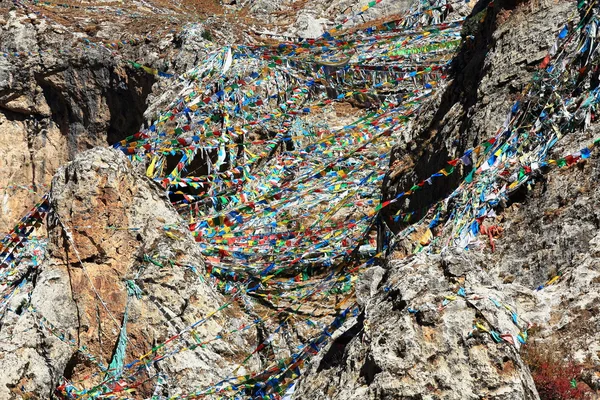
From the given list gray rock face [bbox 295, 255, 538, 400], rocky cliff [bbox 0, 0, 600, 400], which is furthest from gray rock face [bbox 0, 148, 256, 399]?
gray rock face [bbox 295, 255, 538, 400]

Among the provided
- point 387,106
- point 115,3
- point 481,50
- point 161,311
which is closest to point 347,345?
point 161,311

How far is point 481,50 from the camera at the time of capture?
829 cm

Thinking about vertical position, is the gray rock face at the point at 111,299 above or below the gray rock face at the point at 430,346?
below

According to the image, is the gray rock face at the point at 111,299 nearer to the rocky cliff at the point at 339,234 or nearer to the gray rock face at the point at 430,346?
the rocky cliff at the point at 339,234

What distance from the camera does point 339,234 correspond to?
1009cm

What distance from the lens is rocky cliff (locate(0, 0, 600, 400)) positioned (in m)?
4.52

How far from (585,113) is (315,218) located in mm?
5156

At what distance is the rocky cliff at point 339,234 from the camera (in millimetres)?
4516

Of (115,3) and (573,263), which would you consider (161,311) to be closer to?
(573,263)

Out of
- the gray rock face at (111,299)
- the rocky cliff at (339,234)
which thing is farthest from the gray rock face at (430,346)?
the gray rock face at (111,299)

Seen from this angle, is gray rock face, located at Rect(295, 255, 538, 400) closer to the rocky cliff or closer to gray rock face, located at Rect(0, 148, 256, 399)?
the rocky cliff

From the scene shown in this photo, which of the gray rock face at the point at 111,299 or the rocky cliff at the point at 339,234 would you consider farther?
the gray rock face at the point at 111,299

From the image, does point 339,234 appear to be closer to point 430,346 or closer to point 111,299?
point 111,299

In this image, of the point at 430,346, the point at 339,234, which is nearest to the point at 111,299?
the point at 339,234
